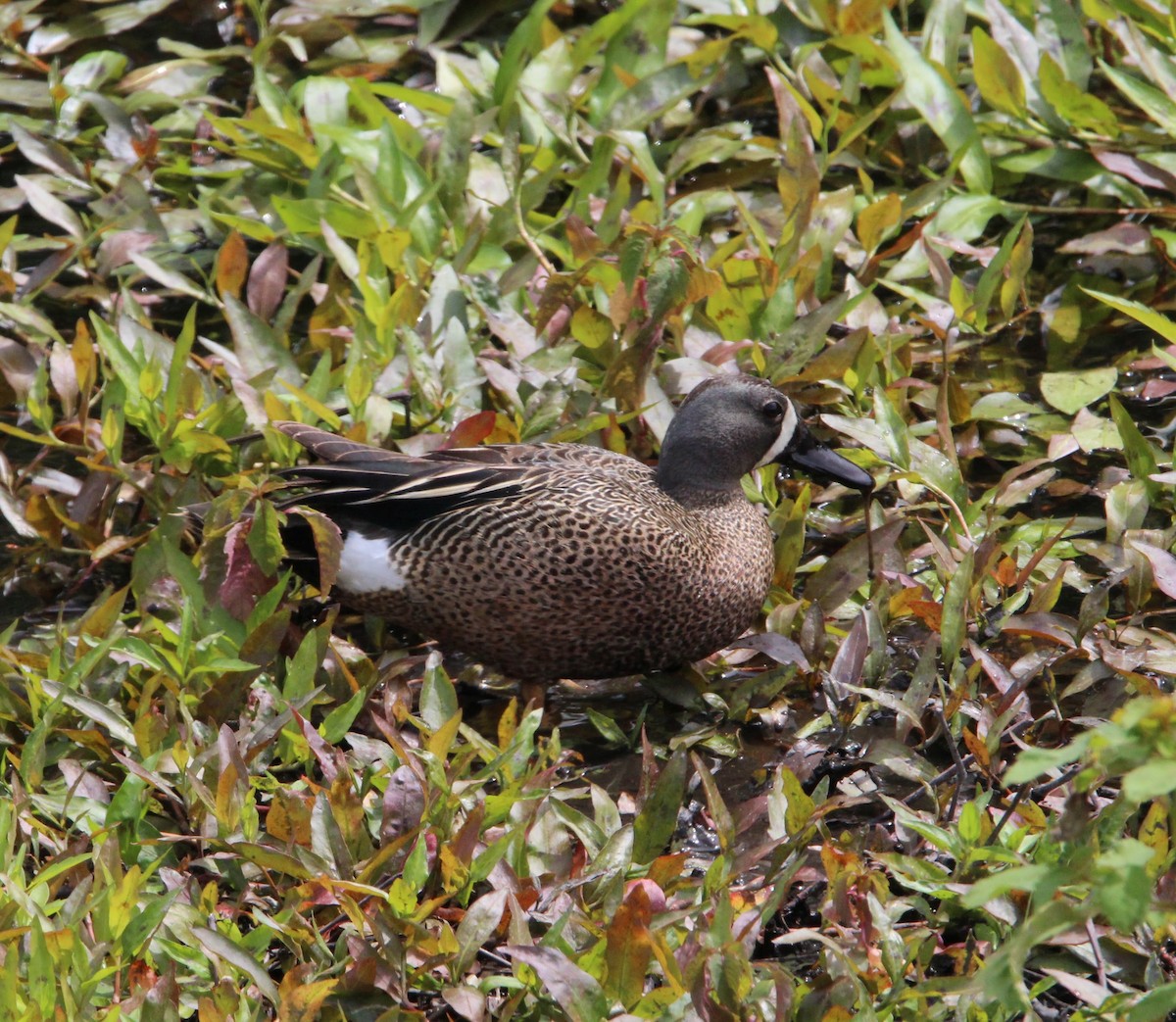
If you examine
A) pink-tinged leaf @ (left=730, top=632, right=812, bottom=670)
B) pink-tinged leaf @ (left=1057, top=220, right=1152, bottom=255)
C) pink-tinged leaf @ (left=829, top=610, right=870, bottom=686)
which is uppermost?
pink-tinged leaf @ (left=1057, top=220, right=1152, bottom=255)

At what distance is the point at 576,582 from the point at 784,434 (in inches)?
28.8

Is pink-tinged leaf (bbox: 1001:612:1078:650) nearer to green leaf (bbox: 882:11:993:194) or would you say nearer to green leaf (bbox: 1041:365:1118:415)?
green leaf (bbox: 1041:365:1118:415)

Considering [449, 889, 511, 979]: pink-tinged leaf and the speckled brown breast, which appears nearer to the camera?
[449, 889, 511, 979]: pink-tinged leaf

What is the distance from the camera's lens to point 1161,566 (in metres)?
3.71

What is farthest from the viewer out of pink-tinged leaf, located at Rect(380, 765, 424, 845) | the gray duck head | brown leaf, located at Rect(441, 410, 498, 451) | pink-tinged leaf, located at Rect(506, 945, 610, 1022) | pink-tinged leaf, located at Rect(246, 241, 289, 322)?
pink-tinged leaf, located at Rect(246, 241, 289, 322)

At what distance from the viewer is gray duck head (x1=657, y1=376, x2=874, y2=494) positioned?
159 inches

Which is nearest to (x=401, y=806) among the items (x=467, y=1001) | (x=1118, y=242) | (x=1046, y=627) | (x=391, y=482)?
(x=467, y=1001)

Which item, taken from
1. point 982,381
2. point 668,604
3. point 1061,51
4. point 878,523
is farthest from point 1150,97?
point 668,604

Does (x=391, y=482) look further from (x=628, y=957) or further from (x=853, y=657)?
(x=628, y=957)

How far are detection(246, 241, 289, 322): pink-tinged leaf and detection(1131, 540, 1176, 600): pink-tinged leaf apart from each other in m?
2.51

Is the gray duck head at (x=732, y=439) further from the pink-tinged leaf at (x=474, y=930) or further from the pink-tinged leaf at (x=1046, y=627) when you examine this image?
the pink-tinged leaf at (x=474, y=930)

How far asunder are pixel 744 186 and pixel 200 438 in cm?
233

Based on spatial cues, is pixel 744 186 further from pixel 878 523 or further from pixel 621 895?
pixel 621 895

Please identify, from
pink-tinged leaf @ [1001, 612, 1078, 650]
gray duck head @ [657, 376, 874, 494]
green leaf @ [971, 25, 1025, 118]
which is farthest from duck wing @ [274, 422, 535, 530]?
green leaf @ [971, 25, 1025, 118]
